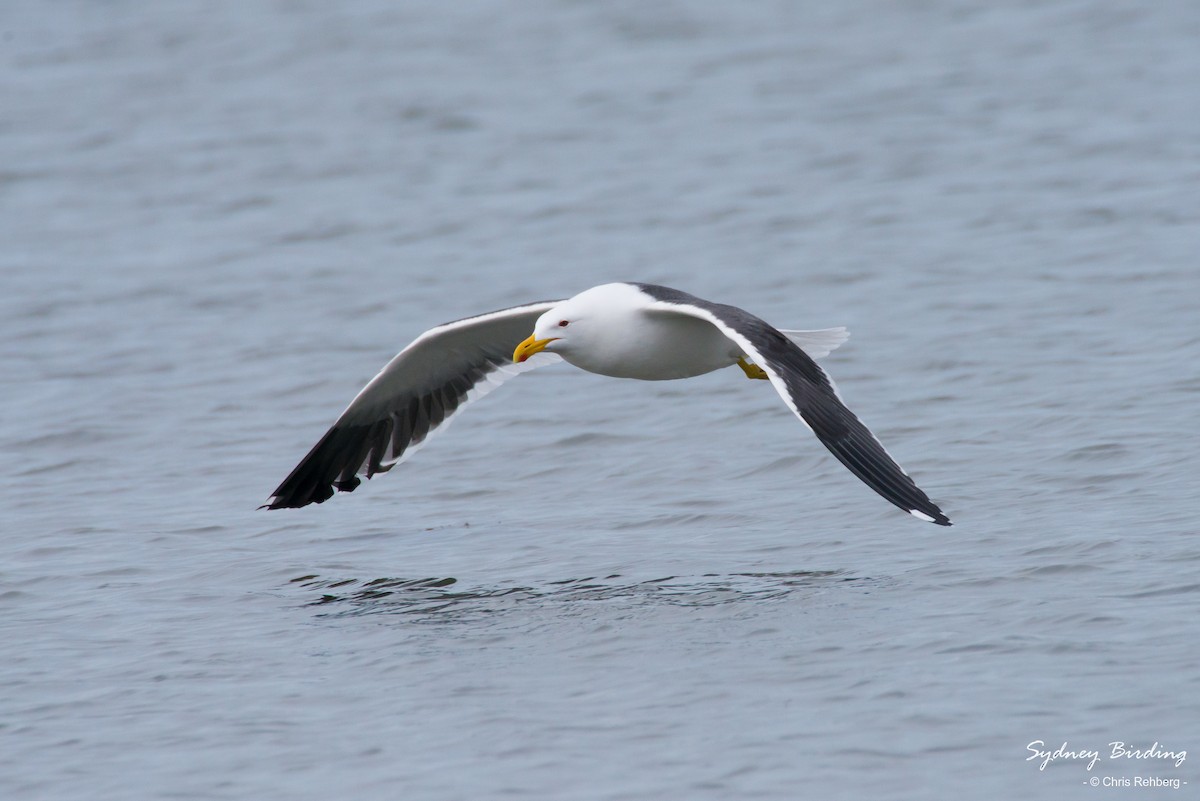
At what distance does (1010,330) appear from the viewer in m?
14.4

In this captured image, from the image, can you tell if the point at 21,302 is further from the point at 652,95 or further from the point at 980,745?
the point at 980,745

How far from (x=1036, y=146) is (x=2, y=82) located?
15.7m

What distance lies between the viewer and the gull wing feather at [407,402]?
10789 mm

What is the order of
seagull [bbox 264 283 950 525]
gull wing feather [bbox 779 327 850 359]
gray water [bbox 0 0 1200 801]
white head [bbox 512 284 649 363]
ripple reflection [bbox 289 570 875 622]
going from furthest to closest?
gull wing feather [bbox 779 327 850 359], white head [bbox 512 284 649 363], ripple reflection [bbox 289 570 875 622], seagull [bbox 264 283 950 525], gray water [bbox 0 0 1200 801]

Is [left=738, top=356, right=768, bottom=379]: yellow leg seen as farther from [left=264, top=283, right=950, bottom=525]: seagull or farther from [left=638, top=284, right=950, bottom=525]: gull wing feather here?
[left=638, top=284, right=950, bottom=525]: gull wing feather

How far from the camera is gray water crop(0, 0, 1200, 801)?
7691 millimetres

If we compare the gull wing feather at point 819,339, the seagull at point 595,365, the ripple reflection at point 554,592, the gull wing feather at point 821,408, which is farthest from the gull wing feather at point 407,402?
the gull wing feather at point 821,408

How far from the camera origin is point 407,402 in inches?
443

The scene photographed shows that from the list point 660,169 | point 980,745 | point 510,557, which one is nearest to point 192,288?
point 660,169

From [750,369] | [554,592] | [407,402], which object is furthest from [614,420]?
[554,592]

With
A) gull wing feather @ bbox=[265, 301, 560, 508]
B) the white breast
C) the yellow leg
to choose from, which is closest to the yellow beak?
the white breast

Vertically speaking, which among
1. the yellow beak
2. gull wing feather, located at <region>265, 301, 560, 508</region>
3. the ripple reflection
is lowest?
the ripple reflection

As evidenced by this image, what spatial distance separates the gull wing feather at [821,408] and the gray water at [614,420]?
0.68 metres

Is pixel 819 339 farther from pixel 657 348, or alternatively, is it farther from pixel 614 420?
pixel 614 420
